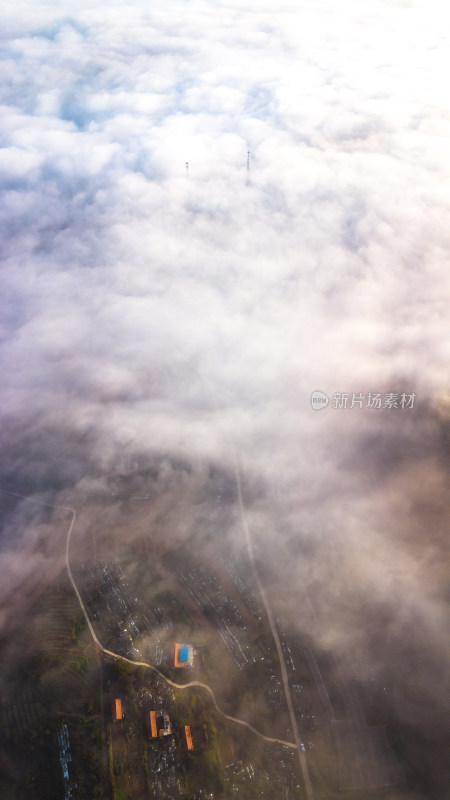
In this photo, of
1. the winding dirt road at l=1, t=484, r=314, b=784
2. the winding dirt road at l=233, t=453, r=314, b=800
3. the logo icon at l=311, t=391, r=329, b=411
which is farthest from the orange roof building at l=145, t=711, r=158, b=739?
the logo icon at l=311, t=391, r=329, b=411

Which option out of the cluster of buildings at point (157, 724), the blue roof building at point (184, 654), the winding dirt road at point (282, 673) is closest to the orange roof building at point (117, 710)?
the cluster of buildings at point (157, 724)

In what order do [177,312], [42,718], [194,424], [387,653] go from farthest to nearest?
1. [177,312]
2. [194,424]
3. [387,653]
4. [42,718]

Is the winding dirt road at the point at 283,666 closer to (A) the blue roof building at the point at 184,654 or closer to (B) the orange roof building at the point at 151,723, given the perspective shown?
(A) the blue roof building at the point at 184,654

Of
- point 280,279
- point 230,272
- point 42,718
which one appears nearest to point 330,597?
point 42,718

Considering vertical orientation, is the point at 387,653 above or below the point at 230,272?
below

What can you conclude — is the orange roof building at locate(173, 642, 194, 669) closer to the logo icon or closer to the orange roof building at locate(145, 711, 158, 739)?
the orange roof building at locate(145, 711, 158, 739)

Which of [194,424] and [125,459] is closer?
[125,459]

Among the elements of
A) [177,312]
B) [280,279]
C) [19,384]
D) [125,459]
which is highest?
[280,279]

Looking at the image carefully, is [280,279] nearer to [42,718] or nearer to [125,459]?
[125,459]
